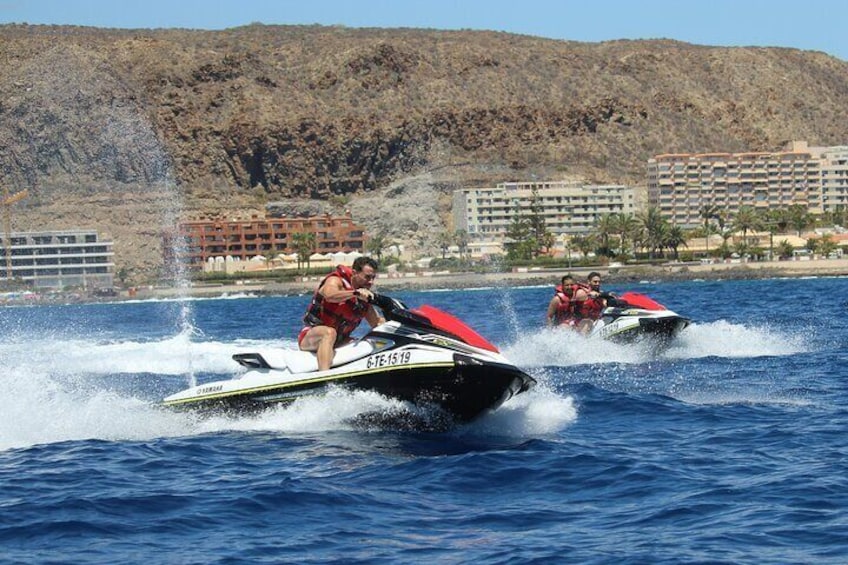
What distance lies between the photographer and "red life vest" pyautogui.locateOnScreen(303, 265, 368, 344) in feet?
44.5

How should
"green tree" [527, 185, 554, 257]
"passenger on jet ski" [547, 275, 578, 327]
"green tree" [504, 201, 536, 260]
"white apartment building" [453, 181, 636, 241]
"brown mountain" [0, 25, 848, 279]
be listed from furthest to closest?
"brown mountain" [0, 25, 848, 279] → "white apartment building" [453, 181, 636, 241] → "green tree" [527, 185, 554, 257] → "green tree" [504, 201, 536, 260] → "passenger on jet ski" [547, 275, 578, 327]

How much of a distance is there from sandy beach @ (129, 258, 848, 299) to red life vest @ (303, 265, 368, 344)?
344 feet

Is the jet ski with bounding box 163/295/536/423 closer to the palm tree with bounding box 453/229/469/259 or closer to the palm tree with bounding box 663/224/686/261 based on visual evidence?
the palm tree with bounding box 663/224/686/261

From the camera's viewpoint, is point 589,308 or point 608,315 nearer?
point 608,315

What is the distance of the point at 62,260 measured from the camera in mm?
148000

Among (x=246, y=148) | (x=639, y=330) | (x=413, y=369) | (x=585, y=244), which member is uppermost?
(x=246, y=148)

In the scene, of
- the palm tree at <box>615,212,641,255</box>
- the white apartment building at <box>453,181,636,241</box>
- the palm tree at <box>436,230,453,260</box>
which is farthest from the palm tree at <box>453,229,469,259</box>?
the palm tree at <box>615,212,641,255</box>

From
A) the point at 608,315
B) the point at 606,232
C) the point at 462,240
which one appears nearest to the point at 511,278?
the point at 606,232

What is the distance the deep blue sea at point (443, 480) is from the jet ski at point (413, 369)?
230 mm

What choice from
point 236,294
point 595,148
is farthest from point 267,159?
point 236,294

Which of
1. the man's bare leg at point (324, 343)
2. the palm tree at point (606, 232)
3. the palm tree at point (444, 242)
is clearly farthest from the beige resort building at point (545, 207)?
the man's bare leg at point (324, 343)

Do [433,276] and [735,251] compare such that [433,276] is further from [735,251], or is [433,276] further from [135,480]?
[135,480]

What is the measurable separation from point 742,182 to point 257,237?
6901 centimetres

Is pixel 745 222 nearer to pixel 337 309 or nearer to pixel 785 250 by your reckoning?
pixel 785 250
